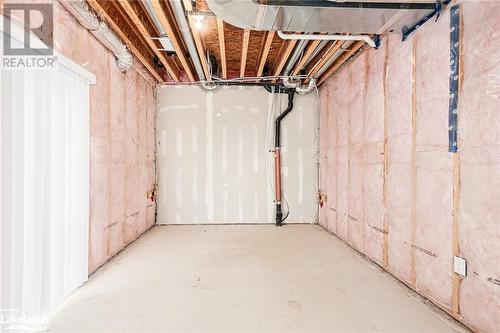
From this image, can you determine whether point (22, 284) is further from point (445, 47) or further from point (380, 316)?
point (445, 47)

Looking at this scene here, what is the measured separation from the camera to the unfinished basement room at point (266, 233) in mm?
1786

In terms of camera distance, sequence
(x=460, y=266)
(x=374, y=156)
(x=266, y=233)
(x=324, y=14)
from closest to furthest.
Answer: (x=460, y=266), (x=324, y=14), (x=374, y=156), (x=266, y=233)

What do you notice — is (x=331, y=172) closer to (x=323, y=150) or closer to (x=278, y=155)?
(x=323, y=150)

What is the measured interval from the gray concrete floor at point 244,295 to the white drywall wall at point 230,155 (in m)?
1.44

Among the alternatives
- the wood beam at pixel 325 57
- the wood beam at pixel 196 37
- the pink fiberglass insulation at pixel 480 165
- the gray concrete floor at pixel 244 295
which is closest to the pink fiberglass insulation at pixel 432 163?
the pink fiberglass insulation at pixel 480 165

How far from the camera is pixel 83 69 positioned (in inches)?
98.6

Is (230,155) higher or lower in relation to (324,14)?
lower

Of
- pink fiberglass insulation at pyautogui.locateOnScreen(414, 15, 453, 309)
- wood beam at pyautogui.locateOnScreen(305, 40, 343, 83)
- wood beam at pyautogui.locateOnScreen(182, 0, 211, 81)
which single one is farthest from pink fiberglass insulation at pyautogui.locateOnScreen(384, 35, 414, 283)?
wood beam at pyautogui.locateOnScreen(182, 0, 211, 81)

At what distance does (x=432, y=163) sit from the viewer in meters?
2.19

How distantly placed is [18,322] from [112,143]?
1.93 meters

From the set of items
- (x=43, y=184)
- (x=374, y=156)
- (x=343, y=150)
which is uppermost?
(x=343, y=150)

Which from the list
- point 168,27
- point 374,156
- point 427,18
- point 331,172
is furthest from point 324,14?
point 331,172

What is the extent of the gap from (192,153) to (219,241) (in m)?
1.81

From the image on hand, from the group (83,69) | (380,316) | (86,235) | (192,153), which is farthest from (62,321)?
(192,153)
